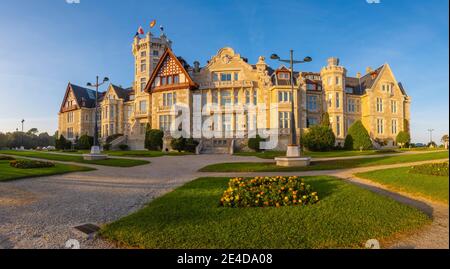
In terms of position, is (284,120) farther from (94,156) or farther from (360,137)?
(94,156)

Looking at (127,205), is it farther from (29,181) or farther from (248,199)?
(29,181)

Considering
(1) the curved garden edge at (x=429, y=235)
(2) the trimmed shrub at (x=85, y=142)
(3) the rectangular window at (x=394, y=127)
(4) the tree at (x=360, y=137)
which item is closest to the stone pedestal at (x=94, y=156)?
(1) the curved garden edge at (x=429, y=235)

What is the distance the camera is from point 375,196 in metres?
6.68

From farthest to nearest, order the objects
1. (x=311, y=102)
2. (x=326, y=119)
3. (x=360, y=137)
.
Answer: (x=311, y=102)
(x=326, y=119)
(x=360, y=137)

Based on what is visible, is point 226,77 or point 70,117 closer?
point 226,77

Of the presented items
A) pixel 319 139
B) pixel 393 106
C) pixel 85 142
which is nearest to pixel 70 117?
pixel 85 142

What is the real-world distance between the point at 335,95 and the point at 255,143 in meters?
18.3

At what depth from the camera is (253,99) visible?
3622 cm

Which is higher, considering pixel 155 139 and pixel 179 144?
pixel 155 139

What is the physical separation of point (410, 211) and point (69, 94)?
70.1 m

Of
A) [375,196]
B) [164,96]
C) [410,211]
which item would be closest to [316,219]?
[410,211]

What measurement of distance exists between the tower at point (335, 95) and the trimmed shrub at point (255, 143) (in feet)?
50.7

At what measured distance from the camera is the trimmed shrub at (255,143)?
3142 cm

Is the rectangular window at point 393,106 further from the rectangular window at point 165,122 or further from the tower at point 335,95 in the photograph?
the rectangular window at point 165,122
